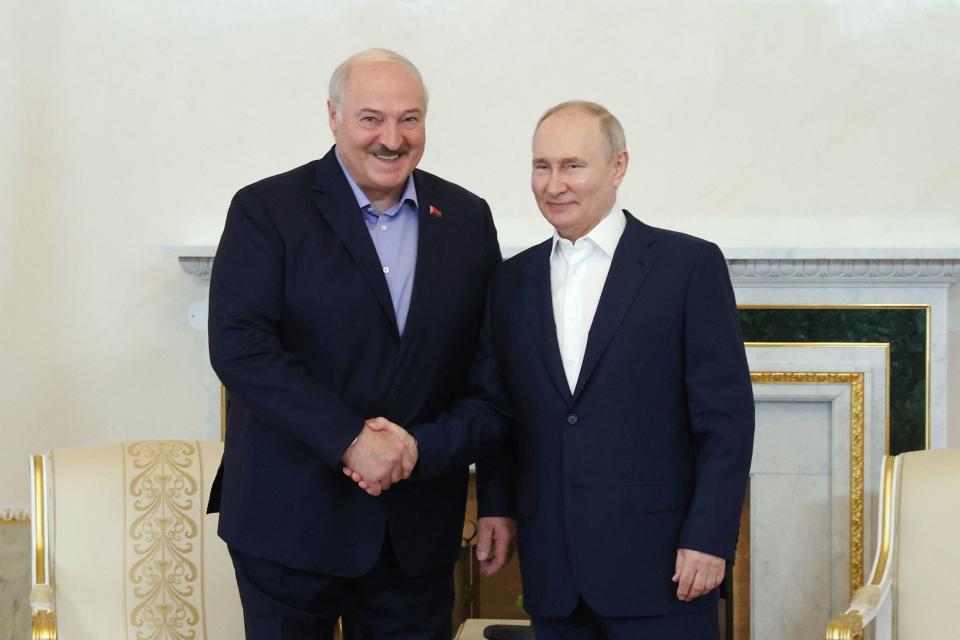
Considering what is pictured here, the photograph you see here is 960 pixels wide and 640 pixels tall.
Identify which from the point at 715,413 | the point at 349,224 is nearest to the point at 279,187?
the point at 349,224

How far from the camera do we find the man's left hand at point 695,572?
2.01 m

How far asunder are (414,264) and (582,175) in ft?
1.11

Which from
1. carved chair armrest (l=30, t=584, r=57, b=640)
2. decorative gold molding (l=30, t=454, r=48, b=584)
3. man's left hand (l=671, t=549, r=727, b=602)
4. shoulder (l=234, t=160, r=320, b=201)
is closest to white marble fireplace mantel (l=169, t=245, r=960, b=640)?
decorative gold molding (l=30, t=454, r=48, b=584)

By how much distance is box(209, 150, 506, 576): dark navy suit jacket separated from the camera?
2.03 meters

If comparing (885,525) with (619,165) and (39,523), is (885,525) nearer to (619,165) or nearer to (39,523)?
(619,165)

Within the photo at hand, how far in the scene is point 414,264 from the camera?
2.16 m

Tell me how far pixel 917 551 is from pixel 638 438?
1026mm

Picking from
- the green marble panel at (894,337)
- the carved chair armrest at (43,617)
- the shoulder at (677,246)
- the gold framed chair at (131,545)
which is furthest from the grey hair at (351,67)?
the green marble panel at (894,337)

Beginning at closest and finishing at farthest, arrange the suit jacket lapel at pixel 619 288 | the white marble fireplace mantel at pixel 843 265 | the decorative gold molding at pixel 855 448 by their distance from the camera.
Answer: the suit jacket lapel at pixel 619 288 < the white marble fireplace mantel at pixel 843 265 < the decorative gold molding at pixel 855 448

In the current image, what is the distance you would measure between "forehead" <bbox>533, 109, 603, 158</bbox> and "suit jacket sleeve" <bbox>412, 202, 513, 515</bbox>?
256 millimetres

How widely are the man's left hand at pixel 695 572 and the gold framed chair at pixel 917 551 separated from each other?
29.3 inches

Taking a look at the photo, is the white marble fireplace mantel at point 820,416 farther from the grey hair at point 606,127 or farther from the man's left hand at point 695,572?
the man's left hand at point 695,572

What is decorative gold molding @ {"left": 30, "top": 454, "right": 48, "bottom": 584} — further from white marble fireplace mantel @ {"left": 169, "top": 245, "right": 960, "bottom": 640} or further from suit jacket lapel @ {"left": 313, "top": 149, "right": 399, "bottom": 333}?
suit jacket lapel @ {"left": 313, "top": 149, "right": 399, "bottom": 333}

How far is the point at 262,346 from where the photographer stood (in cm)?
202
